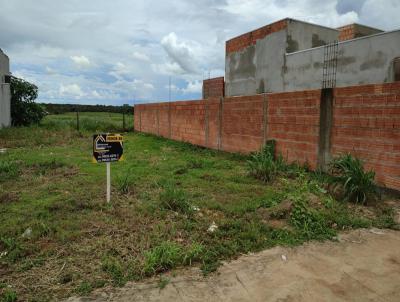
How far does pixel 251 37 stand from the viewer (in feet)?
46.2

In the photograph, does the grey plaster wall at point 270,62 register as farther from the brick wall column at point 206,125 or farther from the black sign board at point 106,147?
the black sign board at point 106,147

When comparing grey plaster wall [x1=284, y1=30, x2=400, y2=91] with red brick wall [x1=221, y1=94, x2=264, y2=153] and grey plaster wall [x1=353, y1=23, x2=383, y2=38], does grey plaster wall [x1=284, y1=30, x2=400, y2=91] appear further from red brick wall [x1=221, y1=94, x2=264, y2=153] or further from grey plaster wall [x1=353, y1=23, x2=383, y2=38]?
grey plaster wall [x1=353, y1=23, x2=383, y2=38]

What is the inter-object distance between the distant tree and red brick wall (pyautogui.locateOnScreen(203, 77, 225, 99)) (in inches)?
398

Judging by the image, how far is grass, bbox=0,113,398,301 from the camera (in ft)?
10.2

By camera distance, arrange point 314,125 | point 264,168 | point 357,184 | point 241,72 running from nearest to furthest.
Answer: point 357,184, point 264,168, point 314,125, point 241,72

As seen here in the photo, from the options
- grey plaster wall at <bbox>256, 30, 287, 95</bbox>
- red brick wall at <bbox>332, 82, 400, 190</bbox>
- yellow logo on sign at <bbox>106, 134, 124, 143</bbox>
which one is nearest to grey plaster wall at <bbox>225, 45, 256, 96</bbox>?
grey plaster wall at <bbox>256, 30, 287, 95</bbox>

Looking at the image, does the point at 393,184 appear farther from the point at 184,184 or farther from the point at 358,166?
the point at 184,184

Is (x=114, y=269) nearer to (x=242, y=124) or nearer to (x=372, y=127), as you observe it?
(x=372, y=127)

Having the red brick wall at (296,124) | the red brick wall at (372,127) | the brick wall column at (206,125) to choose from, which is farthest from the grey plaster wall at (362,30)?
the red brick wall at (372,127)

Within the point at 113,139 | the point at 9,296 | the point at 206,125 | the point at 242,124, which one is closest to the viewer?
the point at 9,296

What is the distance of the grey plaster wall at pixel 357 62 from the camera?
8672 mm

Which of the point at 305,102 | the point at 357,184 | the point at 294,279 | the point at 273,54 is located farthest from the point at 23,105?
the point at 294,279

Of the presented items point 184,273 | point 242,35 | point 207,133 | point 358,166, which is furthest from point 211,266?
point 242,35

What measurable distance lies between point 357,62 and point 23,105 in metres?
17.6
